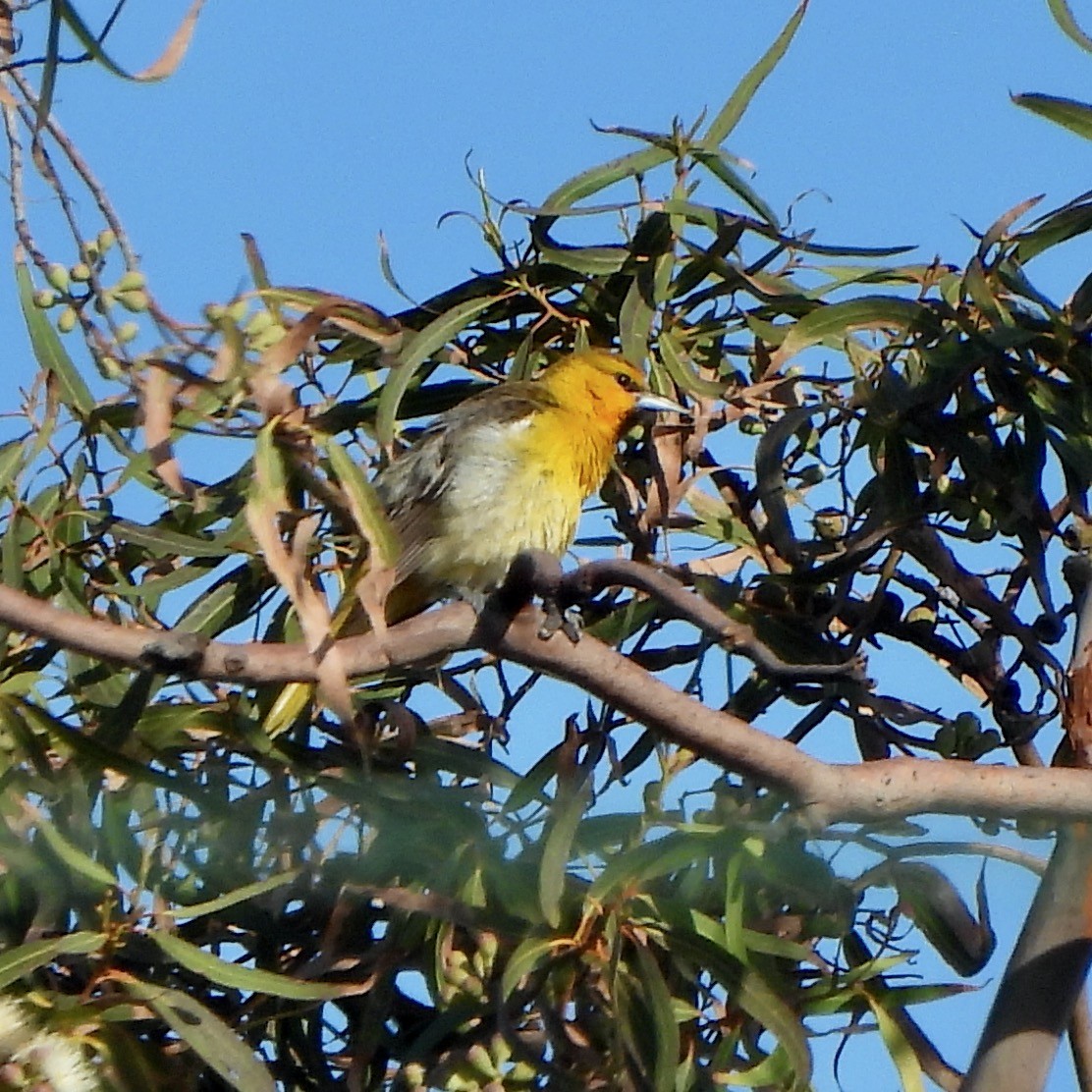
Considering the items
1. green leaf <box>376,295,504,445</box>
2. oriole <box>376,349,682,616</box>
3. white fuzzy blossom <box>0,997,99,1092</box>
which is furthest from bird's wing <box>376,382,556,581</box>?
white fuzzy blossom <box>0,997,99,1092</box>

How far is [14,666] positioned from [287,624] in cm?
30

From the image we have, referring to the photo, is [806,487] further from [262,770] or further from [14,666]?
[14,666]

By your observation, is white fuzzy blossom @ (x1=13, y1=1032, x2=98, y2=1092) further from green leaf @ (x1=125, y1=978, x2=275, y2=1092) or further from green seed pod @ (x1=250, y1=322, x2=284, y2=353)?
green seed pod @ (x1=250, y1=322, x2=284, y2=353)

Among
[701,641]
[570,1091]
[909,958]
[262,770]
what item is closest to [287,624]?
[262,770]

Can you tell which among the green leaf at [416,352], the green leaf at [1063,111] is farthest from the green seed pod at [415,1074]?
the green leaf at [1063,111]

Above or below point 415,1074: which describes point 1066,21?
above

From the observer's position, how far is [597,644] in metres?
1.66

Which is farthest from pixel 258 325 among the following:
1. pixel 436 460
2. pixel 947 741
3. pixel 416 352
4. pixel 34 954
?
pixel 436 460

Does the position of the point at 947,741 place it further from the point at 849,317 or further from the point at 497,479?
the point at 497,479

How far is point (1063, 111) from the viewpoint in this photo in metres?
2.24

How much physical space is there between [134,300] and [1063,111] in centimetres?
113

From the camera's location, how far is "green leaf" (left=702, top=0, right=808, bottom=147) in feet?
7.93

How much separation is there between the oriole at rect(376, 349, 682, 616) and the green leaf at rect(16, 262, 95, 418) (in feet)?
1.56

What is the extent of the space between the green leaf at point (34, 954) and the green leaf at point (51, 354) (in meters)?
0.61
